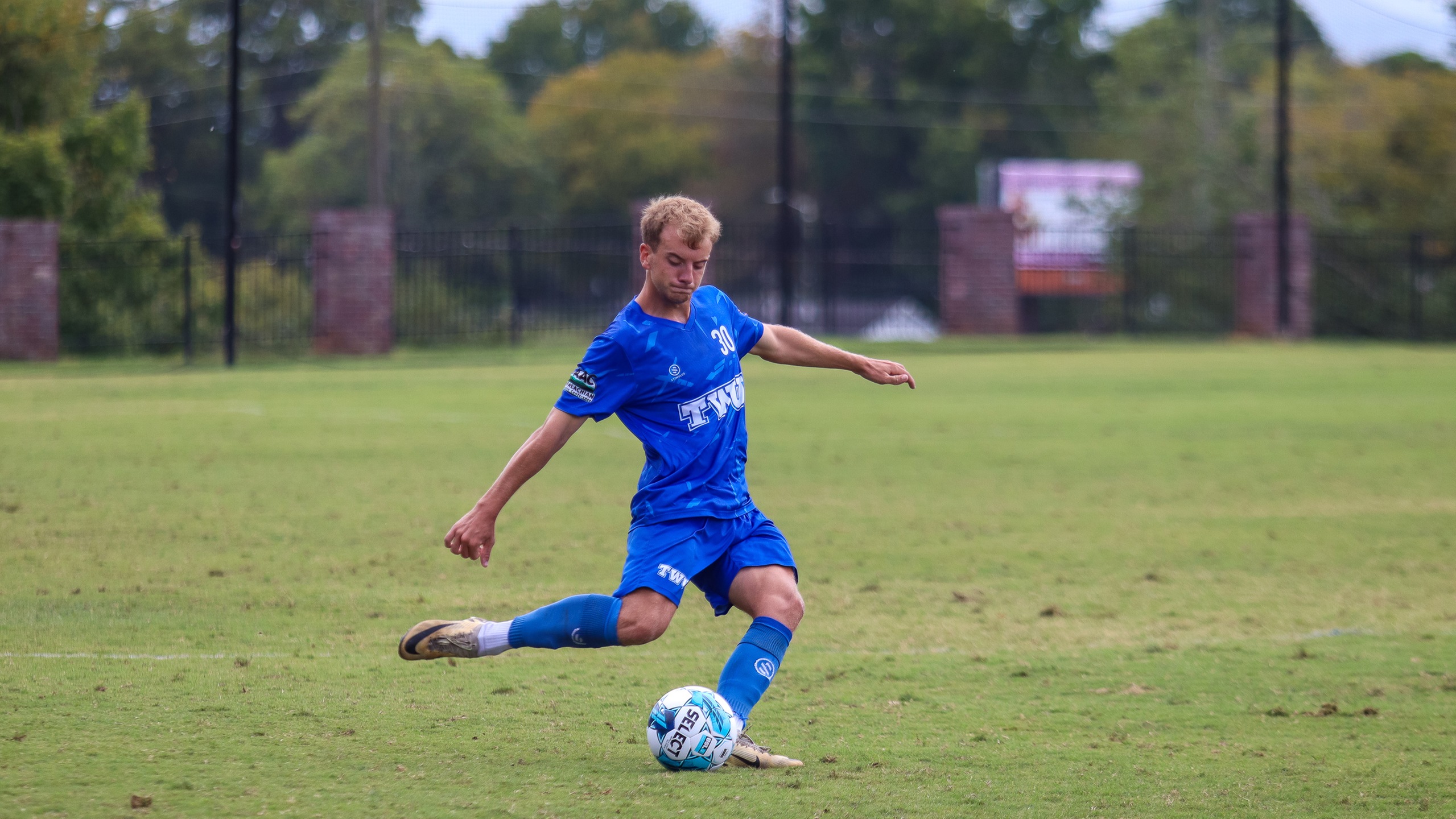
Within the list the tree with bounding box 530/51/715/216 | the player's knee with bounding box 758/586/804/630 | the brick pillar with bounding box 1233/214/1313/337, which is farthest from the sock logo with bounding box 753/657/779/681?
the tree with bounding box 530/51/715/216

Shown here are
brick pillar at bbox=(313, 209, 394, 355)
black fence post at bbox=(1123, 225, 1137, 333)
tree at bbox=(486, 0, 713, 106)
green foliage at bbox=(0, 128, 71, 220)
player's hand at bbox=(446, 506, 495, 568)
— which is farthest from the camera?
→ tree at bbox=(486, 0, 713, 106)

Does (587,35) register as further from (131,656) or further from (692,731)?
(692,731)

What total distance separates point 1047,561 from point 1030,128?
5893 centimetres

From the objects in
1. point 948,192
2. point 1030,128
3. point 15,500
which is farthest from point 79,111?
point 1030,128

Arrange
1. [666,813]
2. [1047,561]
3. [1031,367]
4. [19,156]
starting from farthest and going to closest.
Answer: [19,156] → [1031,367] → [1047,561] → [666,813]

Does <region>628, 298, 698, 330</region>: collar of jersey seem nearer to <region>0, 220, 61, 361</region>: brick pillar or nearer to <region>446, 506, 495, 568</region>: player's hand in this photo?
<region>446, 506, 495, 568</region>: player's hand

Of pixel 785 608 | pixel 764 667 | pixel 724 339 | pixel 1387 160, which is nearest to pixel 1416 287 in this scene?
A: pixel 1387 160

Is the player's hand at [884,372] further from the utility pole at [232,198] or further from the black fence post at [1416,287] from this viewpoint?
the black fence post at [1416,287]

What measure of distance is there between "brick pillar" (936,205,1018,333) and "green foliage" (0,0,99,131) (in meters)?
17.0

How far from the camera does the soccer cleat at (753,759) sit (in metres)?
4.49

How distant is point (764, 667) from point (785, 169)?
25.4 meters

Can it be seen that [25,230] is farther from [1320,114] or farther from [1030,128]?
[1030,128]

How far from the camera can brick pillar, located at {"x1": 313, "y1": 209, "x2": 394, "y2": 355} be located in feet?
84.1

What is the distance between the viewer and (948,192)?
6147 centimetres
